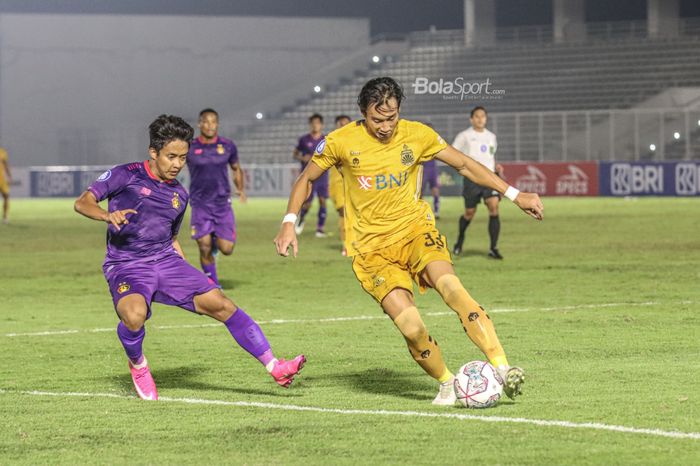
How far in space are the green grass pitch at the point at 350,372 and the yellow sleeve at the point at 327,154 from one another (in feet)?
4.77

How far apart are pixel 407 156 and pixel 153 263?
180 cm

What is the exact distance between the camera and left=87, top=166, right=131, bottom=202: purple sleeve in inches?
331

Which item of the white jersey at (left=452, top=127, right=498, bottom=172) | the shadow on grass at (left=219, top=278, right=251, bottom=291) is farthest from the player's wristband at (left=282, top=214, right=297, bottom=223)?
the white jersey at (left=452, top=127, right=498, bottom=172)

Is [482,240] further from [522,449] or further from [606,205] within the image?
[522,449]

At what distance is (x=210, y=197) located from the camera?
1614 centimetres

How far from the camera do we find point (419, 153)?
8367 mm

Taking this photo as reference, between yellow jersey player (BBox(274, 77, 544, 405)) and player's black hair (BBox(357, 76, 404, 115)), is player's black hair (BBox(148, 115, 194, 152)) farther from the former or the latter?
player's black hair (BBox(357, 76, 404, 115))

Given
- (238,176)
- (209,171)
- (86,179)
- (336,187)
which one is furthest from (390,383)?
(86,179)

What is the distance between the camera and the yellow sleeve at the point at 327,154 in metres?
8.33

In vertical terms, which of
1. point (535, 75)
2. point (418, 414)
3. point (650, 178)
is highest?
point (535, 75)

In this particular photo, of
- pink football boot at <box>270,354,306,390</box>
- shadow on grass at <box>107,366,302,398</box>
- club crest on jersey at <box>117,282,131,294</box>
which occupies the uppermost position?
club crest on jersey at <box>117,282,131,294</box>

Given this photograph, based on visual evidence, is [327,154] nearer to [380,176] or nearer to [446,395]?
[380,176]

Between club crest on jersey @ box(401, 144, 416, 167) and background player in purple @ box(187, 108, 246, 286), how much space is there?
7.92 meters

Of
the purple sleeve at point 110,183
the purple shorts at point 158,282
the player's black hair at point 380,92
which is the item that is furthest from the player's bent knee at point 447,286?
the purple sleeve at point 110,183
